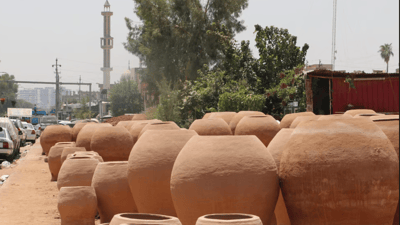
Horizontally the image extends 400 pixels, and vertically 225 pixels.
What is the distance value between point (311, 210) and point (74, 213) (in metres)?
4.37

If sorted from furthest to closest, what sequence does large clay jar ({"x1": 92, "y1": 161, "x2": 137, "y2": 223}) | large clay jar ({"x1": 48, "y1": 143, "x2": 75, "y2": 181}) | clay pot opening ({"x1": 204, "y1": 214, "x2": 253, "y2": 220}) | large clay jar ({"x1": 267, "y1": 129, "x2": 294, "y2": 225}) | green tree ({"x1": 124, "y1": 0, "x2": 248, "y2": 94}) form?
green tree ({"x1": 124, "y1": 0, "x2": 248, "y2": 94}) → large clay jar ({"x1": 48, "y1": 143, "x2": 75, "y2": 181}) → large clay jar ({"x1": 92, "y1": 161, "x2": 137, "y2": 223}) → large clay jar ({"x1": 267, "y1": 129, "x2": 294, "y2": 225}) → clay pot opening ({"x1": 204, "y1": 214, "x2": 253, "y2": 220})

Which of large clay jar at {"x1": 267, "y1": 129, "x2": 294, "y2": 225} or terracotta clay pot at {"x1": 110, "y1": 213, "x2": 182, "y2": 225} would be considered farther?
large clay jar at {"x1": 267, "y1": 129, "x2": 294, "y2": 225}

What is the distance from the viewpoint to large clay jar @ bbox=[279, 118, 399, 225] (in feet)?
18.9

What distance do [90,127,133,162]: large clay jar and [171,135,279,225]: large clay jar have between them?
706cm

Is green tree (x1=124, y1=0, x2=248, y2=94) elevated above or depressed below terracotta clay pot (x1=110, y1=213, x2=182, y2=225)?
above

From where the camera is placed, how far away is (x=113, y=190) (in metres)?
8.77

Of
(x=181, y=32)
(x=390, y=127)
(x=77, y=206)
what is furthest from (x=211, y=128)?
(x=181, y=32)

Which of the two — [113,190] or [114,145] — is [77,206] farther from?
[114,145]

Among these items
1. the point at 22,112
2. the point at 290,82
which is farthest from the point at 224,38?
the point at 22,112

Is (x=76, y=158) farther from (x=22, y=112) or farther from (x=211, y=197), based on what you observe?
(x=22, y=112)

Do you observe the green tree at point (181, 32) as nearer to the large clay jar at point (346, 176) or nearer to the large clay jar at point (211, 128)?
the large clay jar at point (211, 128)

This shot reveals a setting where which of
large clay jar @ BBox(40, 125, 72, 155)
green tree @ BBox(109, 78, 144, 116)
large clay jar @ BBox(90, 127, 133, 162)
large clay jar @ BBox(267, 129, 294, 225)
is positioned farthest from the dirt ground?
green tree @ BBox(109, 78, 144, 116)

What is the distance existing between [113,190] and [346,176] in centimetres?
440

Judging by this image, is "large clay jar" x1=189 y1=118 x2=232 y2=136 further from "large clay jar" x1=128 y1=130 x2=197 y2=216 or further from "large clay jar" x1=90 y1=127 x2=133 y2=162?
"large clay jar" x1=128 y1=130 x2=197 y2=216
